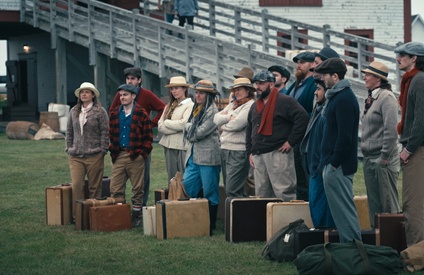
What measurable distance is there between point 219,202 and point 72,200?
6.13 ft

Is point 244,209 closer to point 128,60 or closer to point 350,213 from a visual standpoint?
point 350,213

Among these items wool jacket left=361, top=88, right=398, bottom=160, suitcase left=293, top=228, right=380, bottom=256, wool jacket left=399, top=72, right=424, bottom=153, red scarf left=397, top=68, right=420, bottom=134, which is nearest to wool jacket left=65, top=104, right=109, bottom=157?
wool jacket left=361, top=88, right=398, bottom=160

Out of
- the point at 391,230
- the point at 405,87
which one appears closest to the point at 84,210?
the point at 391,230

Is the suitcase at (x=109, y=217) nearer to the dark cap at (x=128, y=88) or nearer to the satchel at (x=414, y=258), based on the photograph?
the dark cap at (x=128, y=88)

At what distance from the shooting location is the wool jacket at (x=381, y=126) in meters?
10.9

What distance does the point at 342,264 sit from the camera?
30.9ft

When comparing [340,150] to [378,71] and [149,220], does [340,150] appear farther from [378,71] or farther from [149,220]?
[149,220]

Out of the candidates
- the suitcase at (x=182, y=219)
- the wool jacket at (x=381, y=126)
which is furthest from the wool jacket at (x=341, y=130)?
the suitcase at (x=182, y=219)

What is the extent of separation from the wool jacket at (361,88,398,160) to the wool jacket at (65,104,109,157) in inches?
155

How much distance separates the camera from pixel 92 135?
45.9 feet

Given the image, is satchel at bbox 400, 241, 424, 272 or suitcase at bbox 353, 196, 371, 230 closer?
satchel at bbox 400, 241, 424, 272

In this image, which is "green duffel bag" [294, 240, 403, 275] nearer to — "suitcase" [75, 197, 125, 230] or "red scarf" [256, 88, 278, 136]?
"red scarf" [256, 88, 278, 136]

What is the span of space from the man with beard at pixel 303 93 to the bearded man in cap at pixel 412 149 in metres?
2.34

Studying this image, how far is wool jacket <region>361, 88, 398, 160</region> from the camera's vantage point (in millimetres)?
10945
